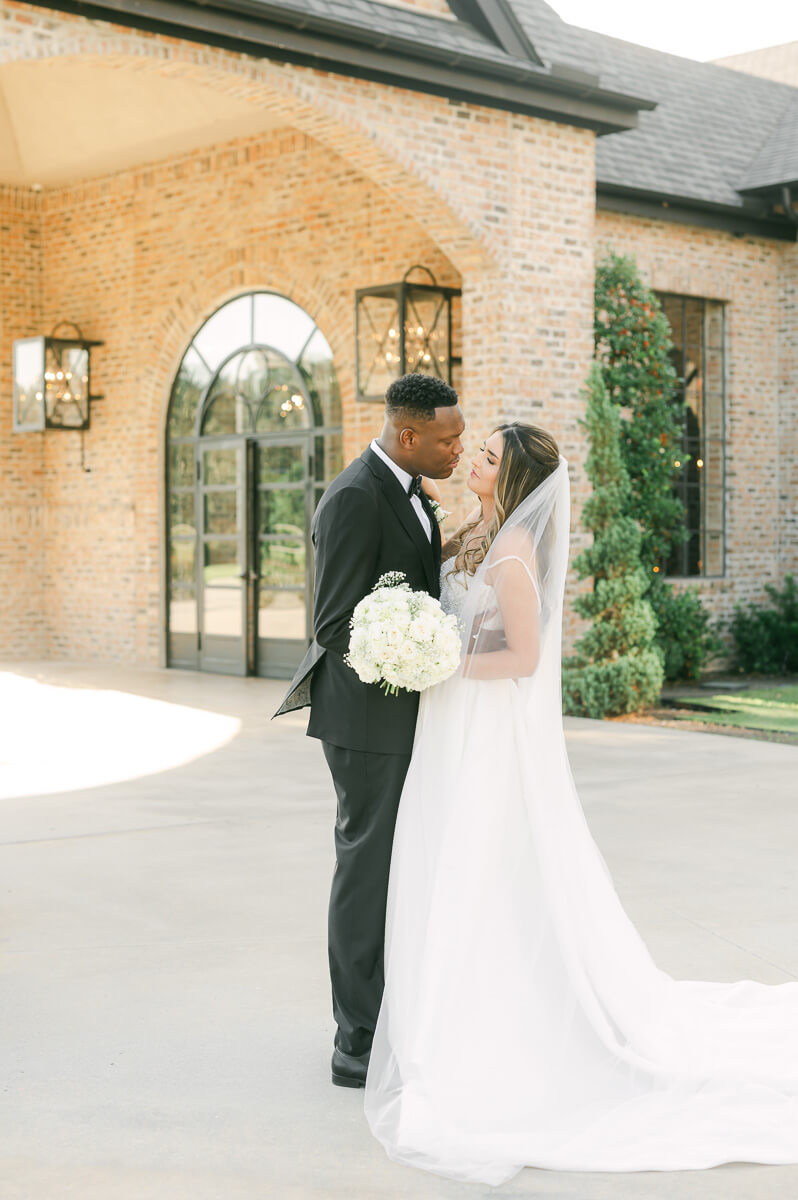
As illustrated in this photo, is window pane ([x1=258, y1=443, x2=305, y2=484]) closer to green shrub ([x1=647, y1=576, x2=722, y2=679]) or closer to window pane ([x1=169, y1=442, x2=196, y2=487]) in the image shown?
window pane ([x1=169, y1=442, x2=196, y2=487])

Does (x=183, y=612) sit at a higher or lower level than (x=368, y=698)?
lower

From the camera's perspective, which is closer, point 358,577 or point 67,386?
point 358,577

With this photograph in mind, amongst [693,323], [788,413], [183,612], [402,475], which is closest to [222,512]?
[183,612]

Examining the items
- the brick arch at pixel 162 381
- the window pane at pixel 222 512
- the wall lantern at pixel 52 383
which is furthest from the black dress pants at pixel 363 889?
the wall lantern at pixel 52 383

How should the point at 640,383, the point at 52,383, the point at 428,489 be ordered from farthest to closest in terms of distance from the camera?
1. the point at 52,383
2. the point at 640,383
3. the point at 428,489

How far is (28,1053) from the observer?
383 centimetres

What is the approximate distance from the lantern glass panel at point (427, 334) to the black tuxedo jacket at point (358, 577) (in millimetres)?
8103

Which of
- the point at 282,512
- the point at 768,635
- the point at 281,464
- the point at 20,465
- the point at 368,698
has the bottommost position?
the point at 768,635

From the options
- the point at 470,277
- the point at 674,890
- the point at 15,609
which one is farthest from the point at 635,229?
the point at 674,890

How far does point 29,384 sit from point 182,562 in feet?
8.84

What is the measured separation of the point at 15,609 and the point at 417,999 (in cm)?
1348

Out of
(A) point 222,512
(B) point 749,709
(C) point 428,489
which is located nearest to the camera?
(C) point 428,489

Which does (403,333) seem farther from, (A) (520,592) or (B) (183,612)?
(A) (520,592)

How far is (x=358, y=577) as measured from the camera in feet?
11.7
